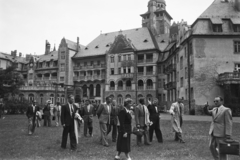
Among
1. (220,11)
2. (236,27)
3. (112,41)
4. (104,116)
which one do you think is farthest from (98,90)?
(104,116)

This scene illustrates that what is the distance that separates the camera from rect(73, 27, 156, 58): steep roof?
51094mm

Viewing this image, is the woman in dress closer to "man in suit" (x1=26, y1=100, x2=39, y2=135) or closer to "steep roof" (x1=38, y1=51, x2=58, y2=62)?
"man in suit" (x1=26, y1=100, x2=39, y2=135)

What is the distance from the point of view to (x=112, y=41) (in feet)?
188

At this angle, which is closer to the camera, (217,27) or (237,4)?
(217,27)

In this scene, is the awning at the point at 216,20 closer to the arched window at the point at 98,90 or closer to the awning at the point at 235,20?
the awning at the point at 235,20

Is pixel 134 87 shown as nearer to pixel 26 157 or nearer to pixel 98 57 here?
pixel 98 57

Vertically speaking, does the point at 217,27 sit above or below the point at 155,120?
above

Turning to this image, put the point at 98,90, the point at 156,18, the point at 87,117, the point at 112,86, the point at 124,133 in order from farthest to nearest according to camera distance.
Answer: the point at 156,18 < the point at 98,90 < the point at 112,86 < the point at 87,117 < the point at 124,133

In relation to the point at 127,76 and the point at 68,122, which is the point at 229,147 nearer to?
the point at 68,122

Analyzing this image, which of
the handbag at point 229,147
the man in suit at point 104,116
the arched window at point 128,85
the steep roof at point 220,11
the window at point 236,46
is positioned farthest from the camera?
the arched window at point 128,85

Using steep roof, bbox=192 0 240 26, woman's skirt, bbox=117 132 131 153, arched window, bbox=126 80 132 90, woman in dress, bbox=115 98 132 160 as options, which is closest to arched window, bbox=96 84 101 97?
arched window, bbox=126 80 132 90

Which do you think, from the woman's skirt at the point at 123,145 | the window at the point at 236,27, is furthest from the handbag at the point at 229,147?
the window at the point at 236,27

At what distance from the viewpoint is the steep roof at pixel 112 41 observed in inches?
2012

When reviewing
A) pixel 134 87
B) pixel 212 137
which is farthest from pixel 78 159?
pixel 134 87
